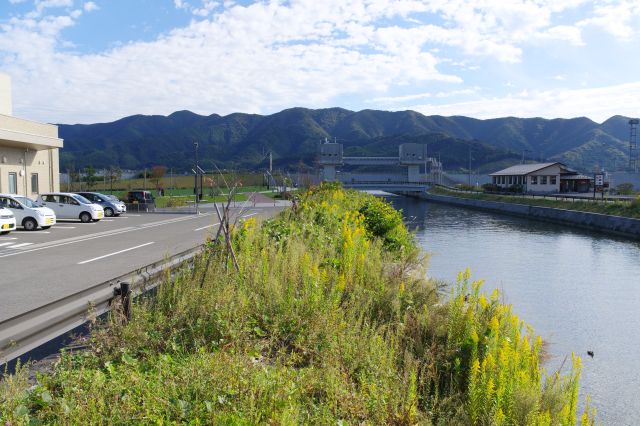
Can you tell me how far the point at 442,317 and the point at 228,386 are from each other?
164 inches

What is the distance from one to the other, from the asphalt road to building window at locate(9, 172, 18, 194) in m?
8.23

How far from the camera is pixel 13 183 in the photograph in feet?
98.6

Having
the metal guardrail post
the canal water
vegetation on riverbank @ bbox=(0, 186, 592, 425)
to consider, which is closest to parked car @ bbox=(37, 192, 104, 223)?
the canal water

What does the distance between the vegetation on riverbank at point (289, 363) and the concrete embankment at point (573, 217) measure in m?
25.7

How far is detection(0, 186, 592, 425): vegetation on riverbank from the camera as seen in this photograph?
4066mm

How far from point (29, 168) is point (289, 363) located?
1275 inches

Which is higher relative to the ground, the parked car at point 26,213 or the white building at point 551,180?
the white building at point 551,180

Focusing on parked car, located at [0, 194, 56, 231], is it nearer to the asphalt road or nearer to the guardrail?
the asphalt road

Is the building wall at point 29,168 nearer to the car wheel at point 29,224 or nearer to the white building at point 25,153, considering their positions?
the white building at point 25,153

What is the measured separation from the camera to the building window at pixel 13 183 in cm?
2974

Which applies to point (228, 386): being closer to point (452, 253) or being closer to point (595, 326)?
point (595, 326)

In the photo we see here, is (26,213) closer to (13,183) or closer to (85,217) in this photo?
(85,217)

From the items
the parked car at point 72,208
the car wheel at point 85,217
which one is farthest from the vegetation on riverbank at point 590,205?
the car wheel at point 85,217

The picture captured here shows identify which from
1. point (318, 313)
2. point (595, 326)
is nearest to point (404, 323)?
point (318, 313)
